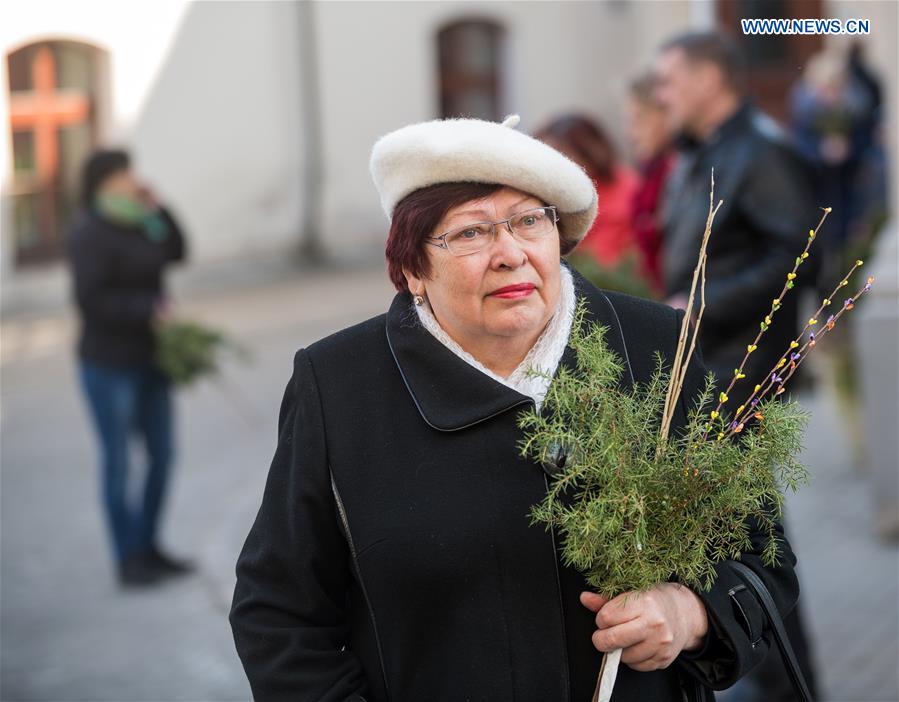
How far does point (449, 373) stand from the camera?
2.60 meters

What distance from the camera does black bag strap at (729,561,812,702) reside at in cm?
256

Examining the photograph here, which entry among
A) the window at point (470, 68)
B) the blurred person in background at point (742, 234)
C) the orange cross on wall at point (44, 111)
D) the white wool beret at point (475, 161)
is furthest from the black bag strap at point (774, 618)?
the window at point (470, 68)

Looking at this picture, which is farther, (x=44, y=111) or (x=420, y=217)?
(x=44, y=111)

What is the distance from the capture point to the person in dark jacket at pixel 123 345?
6750mm

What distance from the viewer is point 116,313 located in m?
6.72

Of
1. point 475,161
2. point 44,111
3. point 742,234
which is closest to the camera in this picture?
point 475,161

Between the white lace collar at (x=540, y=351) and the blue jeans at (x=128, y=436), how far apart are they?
4365 millimetres

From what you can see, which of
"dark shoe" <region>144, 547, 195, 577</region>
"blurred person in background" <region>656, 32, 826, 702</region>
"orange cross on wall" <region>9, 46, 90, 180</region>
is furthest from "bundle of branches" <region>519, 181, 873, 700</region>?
"orange cross on wall" <region>9, 46, 90, 180</region>

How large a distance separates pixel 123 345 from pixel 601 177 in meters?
2.30

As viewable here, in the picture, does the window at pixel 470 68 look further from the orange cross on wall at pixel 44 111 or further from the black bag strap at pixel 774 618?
the black bag strap at pixel 774 618

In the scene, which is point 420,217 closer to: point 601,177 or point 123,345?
point 601,177

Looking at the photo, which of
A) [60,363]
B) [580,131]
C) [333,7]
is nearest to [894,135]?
[580,131]

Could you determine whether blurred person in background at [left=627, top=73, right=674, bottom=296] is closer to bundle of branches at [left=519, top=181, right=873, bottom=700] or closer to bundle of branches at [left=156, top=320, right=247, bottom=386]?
bundle of branches at [left=156, top=320, right=247, bottom=386]

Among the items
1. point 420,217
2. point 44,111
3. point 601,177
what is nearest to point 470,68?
point 44,111
